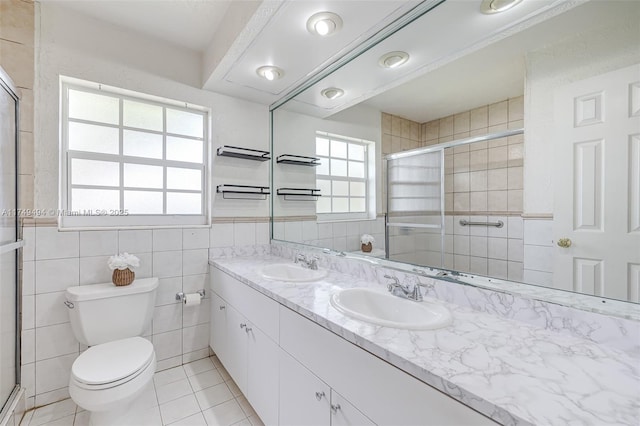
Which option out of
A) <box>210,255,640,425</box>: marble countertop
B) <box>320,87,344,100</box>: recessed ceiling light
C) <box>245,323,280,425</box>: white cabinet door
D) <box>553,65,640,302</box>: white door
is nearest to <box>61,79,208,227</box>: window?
<box>320,87,344,100</box>: recessed ceiling light

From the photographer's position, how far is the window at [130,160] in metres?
1.89

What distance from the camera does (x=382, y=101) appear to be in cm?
162

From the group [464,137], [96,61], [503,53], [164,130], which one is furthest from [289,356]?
[96,61]

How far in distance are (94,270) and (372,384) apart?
196cm

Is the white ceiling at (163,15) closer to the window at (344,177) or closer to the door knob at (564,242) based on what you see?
the window at (344,177)

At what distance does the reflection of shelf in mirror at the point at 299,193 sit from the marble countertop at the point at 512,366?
1280 millimetres

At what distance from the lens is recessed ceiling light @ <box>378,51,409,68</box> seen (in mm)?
1529

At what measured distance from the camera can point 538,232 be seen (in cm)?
100

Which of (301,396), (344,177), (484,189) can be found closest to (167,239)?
(344,177)

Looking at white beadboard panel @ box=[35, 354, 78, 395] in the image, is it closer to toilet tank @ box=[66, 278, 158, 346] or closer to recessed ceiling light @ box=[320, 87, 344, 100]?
toilet tank @ box=[66, 278, 158, 346]

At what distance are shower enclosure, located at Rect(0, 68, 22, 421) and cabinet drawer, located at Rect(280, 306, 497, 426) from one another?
5.27ft

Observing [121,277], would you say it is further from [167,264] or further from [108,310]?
[167,264]

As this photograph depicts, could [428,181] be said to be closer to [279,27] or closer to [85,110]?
[279,27]

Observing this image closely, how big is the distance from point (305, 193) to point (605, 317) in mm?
1869
